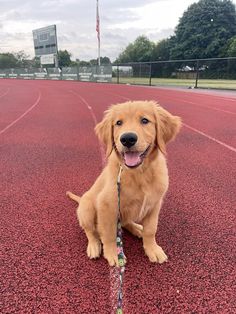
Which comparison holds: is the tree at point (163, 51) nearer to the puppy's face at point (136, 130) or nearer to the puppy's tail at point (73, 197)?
the puppy's tail at point (73, 197)

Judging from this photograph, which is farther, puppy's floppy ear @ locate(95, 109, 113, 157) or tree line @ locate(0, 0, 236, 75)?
tree line @ locate(0, 0, 236, 75)

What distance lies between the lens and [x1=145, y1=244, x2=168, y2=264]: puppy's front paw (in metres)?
2.70

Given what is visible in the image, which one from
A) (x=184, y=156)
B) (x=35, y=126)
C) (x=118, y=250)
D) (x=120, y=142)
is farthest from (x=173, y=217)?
(x=35, y=126)

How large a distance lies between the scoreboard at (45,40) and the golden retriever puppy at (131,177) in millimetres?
50390

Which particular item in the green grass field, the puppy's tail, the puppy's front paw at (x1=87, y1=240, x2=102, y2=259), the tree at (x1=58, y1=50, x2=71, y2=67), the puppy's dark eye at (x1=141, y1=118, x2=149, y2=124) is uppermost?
the puppy's dark eye at (x1=141, y1=118, x2=149, y2=124)

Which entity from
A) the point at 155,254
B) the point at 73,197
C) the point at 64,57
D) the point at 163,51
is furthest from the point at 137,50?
the point at 155,254

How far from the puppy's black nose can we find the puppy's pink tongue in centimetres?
9

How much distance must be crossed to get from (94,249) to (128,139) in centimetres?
103

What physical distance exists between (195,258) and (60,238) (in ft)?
4.12

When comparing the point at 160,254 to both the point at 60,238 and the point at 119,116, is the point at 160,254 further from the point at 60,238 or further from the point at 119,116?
the point at 119,116

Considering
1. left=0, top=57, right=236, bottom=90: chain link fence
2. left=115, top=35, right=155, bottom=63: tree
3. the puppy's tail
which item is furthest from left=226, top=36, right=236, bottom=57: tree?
the puppy's tail

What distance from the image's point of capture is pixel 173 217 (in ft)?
11.6

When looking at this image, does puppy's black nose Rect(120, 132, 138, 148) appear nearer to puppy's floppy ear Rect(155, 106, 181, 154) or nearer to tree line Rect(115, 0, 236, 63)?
puppy's floppy ear Rect(155, 106, 181, 154)

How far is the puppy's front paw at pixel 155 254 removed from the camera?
270 cm
